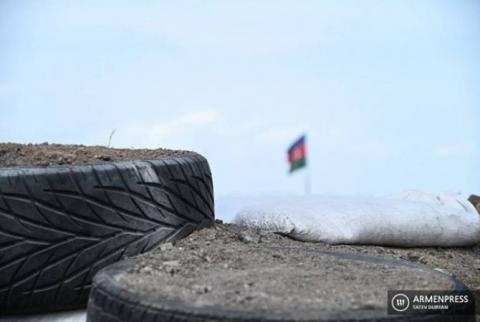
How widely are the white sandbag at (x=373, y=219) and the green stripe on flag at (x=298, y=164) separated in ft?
2.76

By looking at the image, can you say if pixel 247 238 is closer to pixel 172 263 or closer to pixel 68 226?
pixel 68 226

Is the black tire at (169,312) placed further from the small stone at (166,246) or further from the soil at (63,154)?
the soil at (63,154)

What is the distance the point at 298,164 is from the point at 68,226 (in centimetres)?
307

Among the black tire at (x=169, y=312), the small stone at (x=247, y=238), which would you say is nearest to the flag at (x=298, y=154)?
the small stone at (x=247, y=238)

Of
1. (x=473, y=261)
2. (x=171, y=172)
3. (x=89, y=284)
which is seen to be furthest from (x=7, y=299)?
(x=473, y=261)

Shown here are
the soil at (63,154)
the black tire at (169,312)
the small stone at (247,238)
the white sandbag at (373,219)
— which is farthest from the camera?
the white sandbag at (373,219)

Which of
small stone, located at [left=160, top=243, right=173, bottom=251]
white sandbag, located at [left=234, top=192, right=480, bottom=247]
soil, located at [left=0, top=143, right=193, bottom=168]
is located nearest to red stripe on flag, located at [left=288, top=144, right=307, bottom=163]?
white sandbag, located at [left=234, top=192, right=480, bottom=247]

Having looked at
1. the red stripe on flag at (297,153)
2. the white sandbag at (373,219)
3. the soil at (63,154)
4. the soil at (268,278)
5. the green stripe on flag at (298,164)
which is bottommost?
the white sandbag at (373,219)

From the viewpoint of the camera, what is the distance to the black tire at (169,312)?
1.90 meters

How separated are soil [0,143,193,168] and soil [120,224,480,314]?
0.58 meters

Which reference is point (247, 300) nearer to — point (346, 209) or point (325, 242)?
point (325, 242)

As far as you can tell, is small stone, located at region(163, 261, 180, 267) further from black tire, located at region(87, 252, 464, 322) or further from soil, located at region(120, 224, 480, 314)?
black tire, located at region(87, 252, 464, 322)

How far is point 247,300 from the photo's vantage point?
2035mm

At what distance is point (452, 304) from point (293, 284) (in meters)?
0.46
